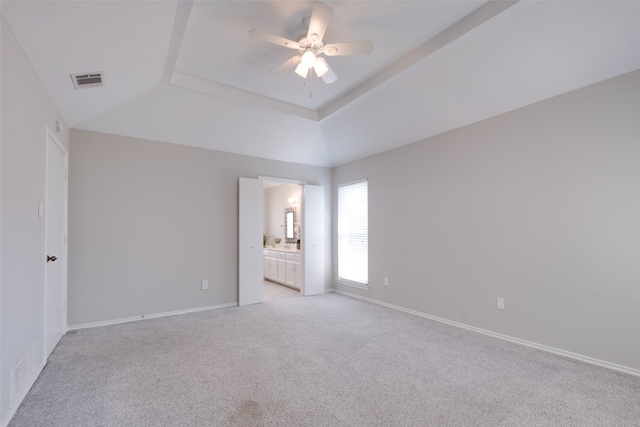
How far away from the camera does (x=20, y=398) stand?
6.92ft

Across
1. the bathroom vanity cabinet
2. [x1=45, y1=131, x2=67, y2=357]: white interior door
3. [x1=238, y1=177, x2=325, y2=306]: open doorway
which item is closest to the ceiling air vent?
[x1=45, y1=131, x2=67, y2=357]: white interior door

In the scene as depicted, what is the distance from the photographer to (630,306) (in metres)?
2.60

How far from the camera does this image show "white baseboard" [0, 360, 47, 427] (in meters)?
1.87

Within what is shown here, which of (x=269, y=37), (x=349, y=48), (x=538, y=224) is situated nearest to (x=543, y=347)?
(x=538, y=224)

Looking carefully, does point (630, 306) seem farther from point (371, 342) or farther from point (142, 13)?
point (142, 13)

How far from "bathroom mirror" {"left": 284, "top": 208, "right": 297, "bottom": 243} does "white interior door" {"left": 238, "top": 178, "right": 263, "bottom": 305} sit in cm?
243

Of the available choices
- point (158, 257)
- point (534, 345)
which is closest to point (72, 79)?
point (158, 257)

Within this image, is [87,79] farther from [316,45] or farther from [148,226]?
[316,45]

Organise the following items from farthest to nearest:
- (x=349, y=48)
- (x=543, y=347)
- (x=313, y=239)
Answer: (x=313, y=239) < (x=543, y=347) < (x=349, y=48)

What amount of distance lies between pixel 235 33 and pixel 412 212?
3.23 m

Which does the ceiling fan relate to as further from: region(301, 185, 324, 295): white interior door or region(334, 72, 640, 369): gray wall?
region(301, 185, 324, 295): white interior door

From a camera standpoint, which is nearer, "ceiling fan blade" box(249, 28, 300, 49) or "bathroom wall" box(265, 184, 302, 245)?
"ceiling fan blade" box(249, 28, 300, 49)

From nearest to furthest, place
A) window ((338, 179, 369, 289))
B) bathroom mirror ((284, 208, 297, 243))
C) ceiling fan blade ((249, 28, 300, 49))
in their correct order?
1. ceiling fan blade ((249, 28, 300, 49))
2. window ((338, 179, 369, 289))
3. bathroom mirror ((284, 208, 297, 243))

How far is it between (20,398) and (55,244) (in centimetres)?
160
